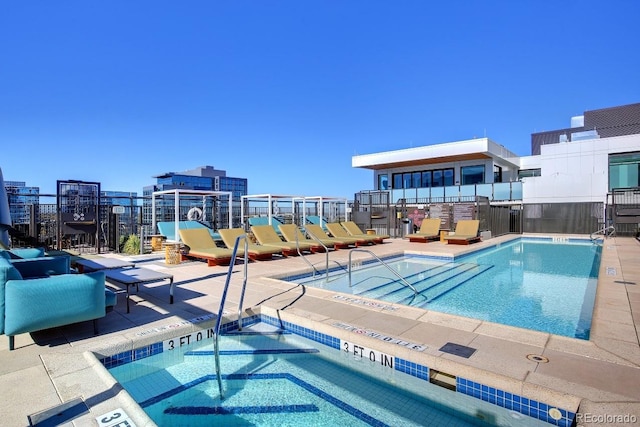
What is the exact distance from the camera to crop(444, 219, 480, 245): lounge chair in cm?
1322

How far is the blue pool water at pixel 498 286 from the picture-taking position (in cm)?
487

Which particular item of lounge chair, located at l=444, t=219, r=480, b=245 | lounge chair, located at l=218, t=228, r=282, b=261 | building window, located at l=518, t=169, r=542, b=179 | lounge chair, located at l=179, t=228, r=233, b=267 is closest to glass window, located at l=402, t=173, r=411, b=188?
building window, located at l=518, t=169, r=542, b=179

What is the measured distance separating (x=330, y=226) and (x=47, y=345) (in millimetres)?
9675

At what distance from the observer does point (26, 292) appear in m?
3.06

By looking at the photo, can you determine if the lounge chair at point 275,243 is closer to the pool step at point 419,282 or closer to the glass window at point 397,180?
the pool step at point 419,282

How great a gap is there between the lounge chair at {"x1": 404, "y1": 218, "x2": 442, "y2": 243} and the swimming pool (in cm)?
1128

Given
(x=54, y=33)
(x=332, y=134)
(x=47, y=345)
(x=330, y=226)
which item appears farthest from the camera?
(x=332, y=134)

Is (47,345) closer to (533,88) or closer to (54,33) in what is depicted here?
(54,33)

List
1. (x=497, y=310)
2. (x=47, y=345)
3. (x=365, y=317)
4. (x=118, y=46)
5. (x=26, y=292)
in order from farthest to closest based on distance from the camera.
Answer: (x=118, y=46) → (x=497, y=310) → (x=365, y=317) → (x=47, y=345) → (x=26, y=292)

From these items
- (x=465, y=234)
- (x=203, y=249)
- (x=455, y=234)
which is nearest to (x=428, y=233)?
(x=455, y=234)

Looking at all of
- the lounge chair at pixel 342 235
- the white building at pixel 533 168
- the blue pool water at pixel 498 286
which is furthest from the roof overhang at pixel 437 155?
the lounge chair at pixel 342 235

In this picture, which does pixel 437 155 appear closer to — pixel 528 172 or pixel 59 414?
pixel 528 172

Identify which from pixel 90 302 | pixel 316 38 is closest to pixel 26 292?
pixel 90 302

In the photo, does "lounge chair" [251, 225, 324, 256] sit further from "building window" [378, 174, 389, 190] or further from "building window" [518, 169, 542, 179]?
"building window" [518, 169, 542, 179]
